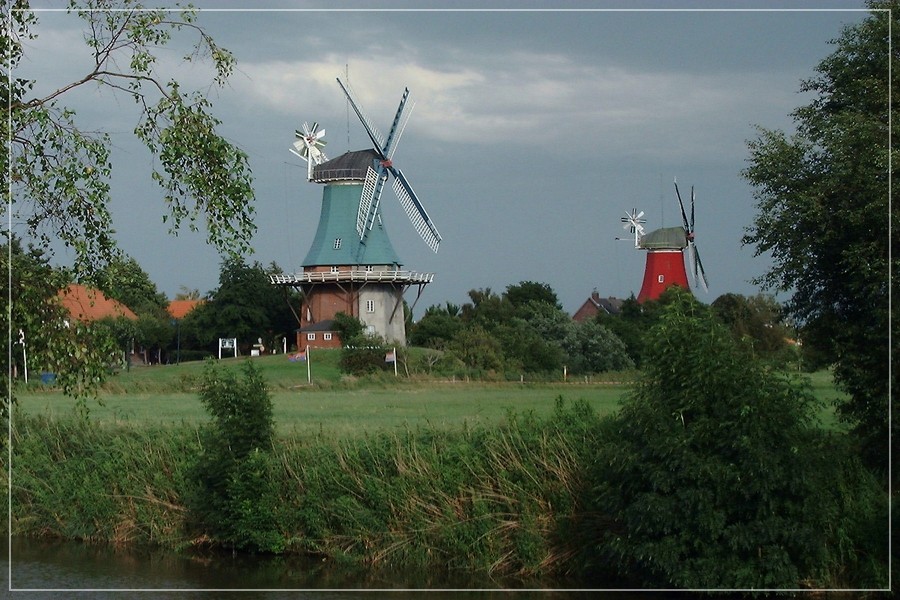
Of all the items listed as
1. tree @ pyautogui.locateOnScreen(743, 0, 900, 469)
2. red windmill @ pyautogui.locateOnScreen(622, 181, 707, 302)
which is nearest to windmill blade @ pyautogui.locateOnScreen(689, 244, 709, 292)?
red windmill @ pyautogui.locateOnScreen(622, 181, 707, 302)

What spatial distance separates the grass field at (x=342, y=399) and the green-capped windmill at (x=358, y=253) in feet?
17.2

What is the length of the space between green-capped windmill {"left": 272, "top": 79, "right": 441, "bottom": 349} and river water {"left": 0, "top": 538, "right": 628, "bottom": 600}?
1254 inches

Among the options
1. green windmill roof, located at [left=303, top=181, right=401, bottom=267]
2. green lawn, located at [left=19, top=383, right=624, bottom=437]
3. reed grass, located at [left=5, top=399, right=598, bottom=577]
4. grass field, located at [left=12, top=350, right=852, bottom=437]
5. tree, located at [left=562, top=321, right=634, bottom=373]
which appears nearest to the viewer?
reed grass, located at [left=5, top=399, right=598, bottom=577]

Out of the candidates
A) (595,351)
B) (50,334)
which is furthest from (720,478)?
(595,351)

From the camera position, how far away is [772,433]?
36.7 feet

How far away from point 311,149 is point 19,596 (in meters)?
38.9

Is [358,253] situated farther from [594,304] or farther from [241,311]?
[594,304]

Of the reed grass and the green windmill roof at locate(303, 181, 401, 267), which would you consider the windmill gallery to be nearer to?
the green windmill roof at locate(303, 181, 401, 267)

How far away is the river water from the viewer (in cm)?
1259

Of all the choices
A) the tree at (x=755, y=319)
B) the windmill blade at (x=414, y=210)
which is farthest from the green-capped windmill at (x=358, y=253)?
the tree at (x=755, y=319)

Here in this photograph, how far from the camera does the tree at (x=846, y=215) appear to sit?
1312cm

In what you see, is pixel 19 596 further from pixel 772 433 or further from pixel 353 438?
pixel 772 433

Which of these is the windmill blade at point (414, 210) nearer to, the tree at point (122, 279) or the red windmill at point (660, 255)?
the red windmill at point (660, 255)

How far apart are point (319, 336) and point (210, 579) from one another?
32.9 m
